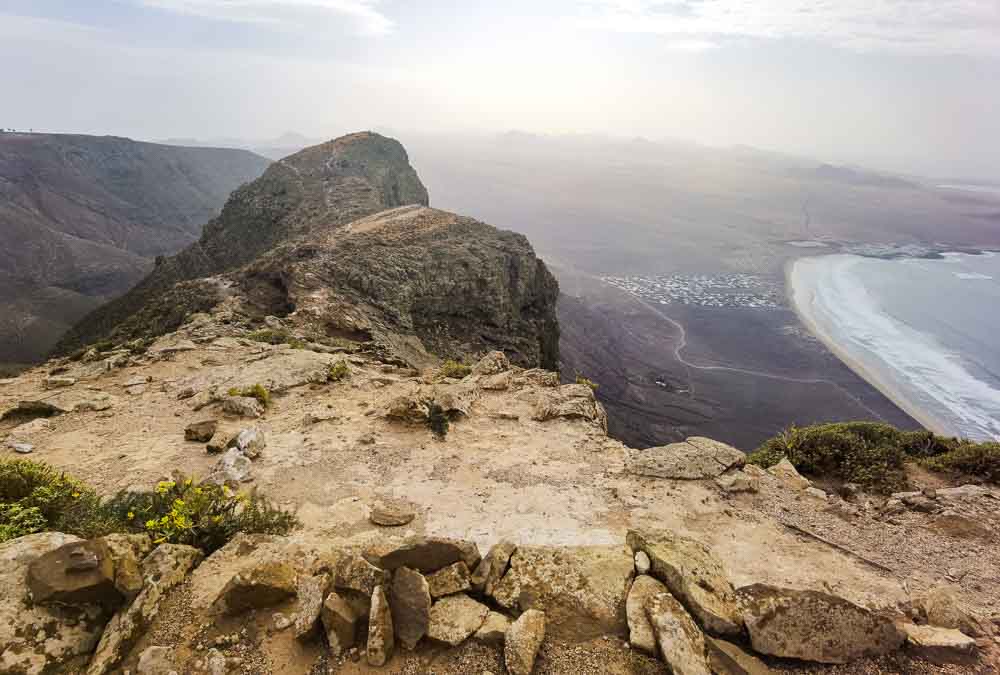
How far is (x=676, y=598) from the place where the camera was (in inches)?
166

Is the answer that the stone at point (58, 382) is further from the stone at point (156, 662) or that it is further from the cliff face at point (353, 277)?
the stone at point (156, 662)

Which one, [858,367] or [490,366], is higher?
[490,366]

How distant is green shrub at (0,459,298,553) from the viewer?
4.75 meters

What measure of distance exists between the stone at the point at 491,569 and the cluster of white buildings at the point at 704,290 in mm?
68119

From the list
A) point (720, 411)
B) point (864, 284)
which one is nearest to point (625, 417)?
point (720, 411)

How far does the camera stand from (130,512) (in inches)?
197

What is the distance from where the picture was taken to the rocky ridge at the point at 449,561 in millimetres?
3652

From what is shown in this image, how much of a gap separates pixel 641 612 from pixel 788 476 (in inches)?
227

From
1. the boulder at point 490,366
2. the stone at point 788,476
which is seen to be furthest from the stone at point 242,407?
the stone at point 788,476

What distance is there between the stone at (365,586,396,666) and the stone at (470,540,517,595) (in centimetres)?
77

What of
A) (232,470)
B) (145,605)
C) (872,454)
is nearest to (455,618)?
(145,605)

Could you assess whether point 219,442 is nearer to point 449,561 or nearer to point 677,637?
point 449,561

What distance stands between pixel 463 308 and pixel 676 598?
1983 cm

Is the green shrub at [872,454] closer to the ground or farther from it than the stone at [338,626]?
closer to the ground
